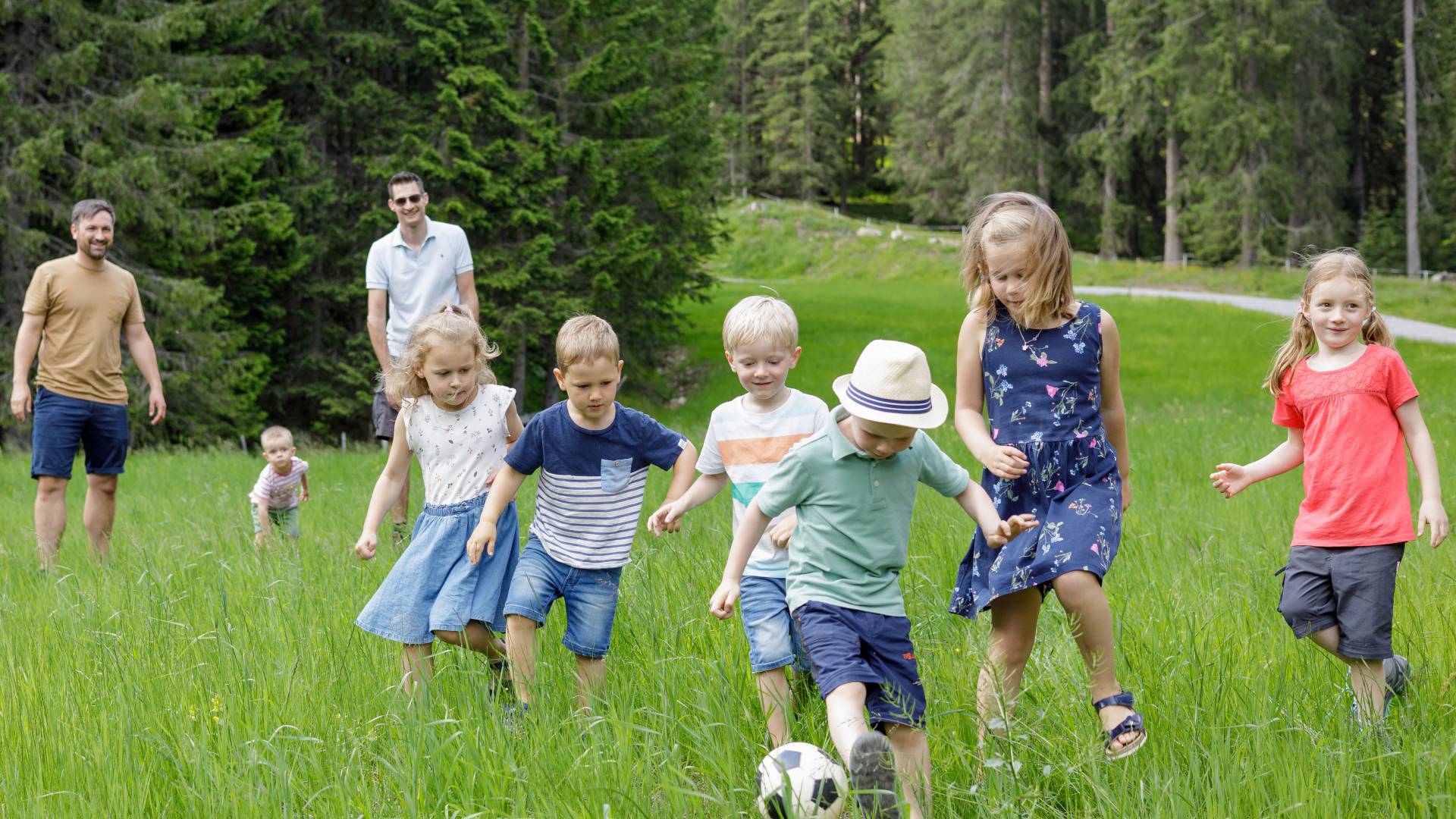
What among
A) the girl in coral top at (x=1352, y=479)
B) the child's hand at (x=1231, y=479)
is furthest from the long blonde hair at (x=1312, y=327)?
the child's hand at (x=1231, y=479)

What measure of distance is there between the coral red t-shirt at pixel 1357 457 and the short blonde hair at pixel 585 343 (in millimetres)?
2211

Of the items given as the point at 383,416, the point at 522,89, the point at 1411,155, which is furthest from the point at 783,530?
the point at 1411,155

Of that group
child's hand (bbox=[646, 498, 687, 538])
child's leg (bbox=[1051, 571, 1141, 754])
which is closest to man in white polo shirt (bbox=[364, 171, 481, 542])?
child's hand (bbox=[646, 498, 687, 538])

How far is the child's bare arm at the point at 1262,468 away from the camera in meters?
4.14

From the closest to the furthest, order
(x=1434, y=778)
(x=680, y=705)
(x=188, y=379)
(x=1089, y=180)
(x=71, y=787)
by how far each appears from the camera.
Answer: (x=1434, y=778)
(x=71, y=787)
(x=680, y=705)
(x=188, y=379)
(x=1089, y=180)

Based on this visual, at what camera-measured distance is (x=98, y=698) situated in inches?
158

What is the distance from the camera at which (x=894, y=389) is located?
335 cm

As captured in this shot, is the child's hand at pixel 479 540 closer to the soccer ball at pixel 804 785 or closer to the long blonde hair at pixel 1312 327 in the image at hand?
the soccer ball at pixel 804 785

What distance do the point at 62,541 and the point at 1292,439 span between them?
748cm

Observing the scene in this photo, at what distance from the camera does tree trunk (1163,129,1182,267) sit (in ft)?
138

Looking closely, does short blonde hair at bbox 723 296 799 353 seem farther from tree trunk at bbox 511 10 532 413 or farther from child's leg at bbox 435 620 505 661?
tree trunk at bbox 511 10 532 413

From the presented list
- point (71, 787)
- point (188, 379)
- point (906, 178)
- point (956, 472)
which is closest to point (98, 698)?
point (71, 787)

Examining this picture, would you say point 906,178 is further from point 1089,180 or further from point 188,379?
point 188,379

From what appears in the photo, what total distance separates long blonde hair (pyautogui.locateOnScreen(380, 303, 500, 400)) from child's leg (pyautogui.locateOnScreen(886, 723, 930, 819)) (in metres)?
1.94
